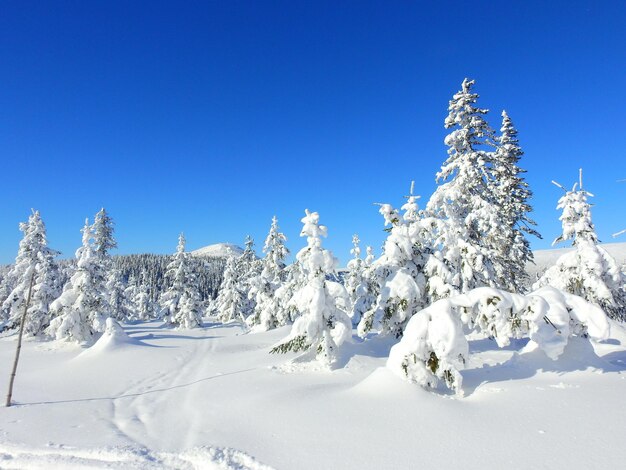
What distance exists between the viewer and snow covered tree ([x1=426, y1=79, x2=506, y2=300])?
18594 millimetres

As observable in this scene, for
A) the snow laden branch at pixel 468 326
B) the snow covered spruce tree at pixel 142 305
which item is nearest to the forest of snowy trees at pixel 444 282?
the snow laden branch at pixel 468 326

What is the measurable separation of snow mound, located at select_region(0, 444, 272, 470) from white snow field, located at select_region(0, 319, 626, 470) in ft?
0.09

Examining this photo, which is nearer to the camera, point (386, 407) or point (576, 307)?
→ point (386, 407)

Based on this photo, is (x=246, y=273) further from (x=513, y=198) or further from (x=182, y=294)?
(x=513, y=198)

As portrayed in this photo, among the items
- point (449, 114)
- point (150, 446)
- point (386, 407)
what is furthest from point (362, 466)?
point (449, 114)

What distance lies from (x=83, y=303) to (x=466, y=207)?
29643 mm

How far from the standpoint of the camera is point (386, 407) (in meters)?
9.66

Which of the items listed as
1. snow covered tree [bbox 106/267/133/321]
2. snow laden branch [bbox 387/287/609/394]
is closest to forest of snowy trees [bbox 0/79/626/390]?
snow laden branch [bbox 387/287/609/394]

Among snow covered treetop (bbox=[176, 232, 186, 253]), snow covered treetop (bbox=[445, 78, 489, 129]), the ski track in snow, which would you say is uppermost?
snow covered treetop (bbox=[445, 78, 489, 129])

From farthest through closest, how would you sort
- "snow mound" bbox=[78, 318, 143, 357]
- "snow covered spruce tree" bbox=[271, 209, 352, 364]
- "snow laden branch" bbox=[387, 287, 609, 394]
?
"snow mound" bbox=[78, 318, 143, 357]
"snow covered spruce tree" bbox=[271, 209, 352, 364]
"snow laden branch" bbox=[387, 287, 609, 394]

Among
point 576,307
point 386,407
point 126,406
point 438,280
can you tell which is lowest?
point 126,406

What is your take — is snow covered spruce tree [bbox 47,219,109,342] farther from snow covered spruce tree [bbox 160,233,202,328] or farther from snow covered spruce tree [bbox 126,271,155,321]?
snow covered spruce tree [bbox 126,271,155,321]

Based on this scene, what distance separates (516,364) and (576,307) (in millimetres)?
2734

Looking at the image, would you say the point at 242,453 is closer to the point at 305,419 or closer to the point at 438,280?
the point at 305,419
